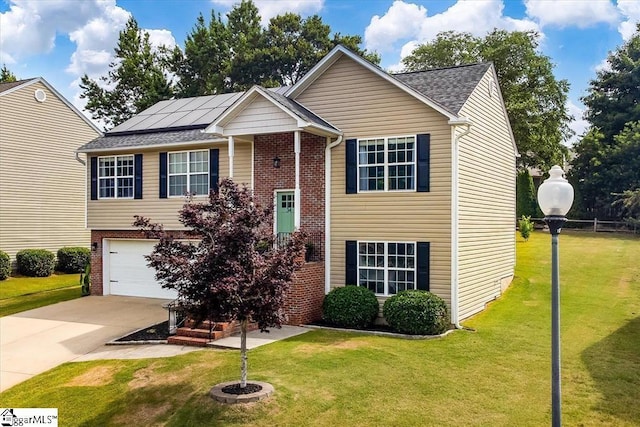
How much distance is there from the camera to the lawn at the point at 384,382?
845cm

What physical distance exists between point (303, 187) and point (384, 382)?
24.6 feet

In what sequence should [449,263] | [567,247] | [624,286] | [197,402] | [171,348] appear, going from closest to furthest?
1. [197,402]
2. [171,348]
3. [449,263]
4. [624,286]
5. [567,247]

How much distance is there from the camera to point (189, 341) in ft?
41.8

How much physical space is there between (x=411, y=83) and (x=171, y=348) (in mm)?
10203

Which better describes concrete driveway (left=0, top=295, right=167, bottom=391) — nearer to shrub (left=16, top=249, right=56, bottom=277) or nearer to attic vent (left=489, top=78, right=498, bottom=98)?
shrub (left=16, top=249, right=56, bottom=277)

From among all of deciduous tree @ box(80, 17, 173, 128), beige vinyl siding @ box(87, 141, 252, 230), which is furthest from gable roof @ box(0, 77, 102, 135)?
deciduous tree @ box(80, 17, 173, 128)

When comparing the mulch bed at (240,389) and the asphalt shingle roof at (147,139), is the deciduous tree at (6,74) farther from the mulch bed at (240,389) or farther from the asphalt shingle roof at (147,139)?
the mulch bed at (240,389)

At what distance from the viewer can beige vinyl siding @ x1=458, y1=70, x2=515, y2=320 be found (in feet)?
49.1

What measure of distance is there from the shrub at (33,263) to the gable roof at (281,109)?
13958 millimetres

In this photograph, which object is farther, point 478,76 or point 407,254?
point 478,76

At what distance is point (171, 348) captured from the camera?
12523mm

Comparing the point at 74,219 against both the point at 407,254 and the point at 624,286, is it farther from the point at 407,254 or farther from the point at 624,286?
the point at 624,286

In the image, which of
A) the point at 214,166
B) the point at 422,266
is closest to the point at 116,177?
the point at 214,166

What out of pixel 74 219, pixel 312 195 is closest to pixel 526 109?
pixel 312 195
